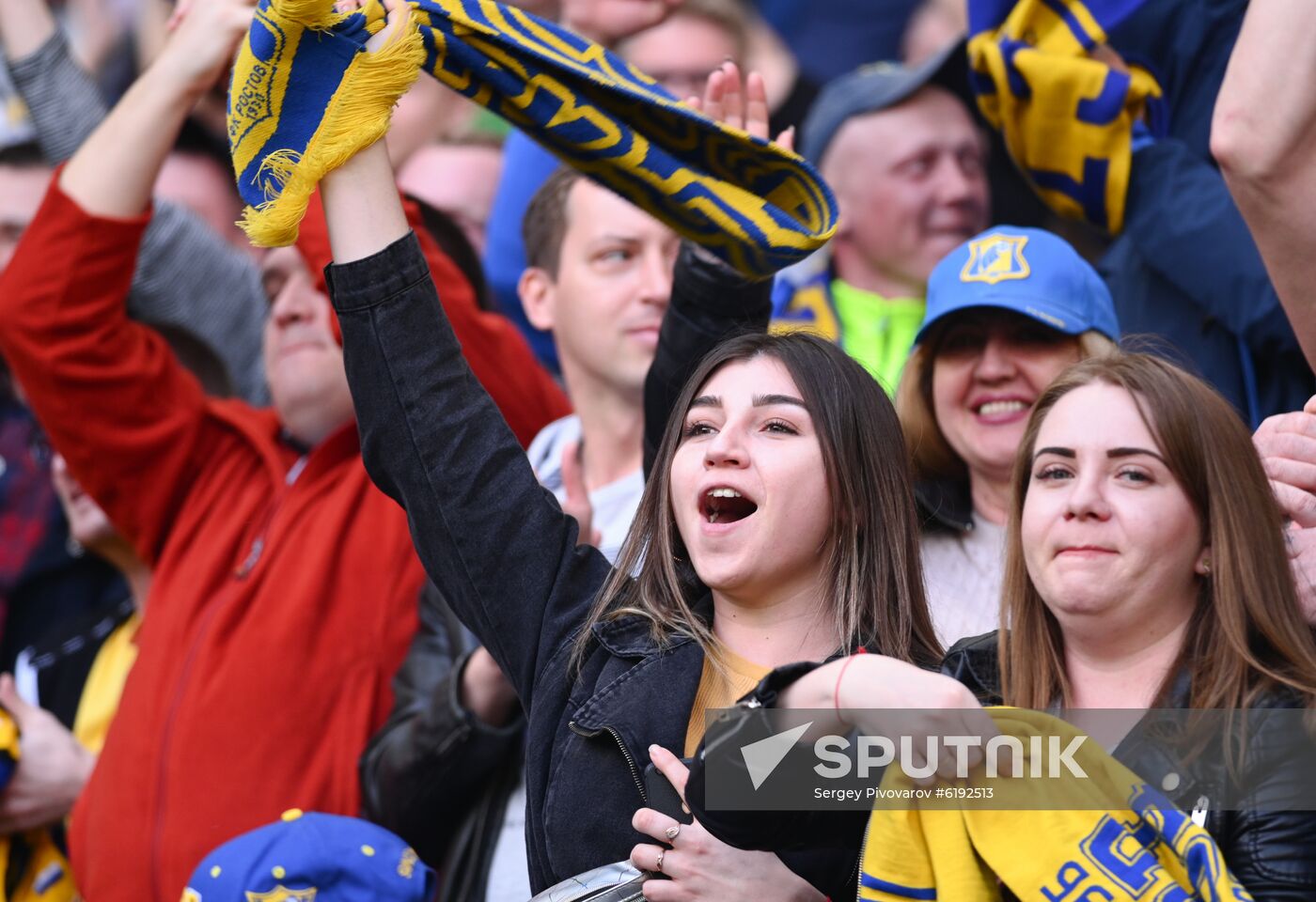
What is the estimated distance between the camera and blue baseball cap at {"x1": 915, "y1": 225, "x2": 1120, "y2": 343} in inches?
117

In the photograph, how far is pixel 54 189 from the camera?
11.6 feet

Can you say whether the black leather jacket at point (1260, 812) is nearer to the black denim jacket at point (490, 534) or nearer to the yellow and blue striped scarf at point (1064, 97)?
the black denim jacket at point (490, 534)

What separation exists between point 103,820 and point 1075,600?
1.88 metres

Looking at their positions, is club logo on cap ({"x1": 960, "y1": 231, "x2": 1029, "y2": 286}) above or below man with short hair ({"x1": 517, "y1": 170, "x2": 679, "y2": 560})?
above

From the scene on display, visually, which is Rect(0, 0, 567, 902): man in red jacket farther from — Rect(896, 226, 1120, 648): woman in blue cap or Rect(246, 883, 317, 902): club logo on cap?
Rect(896, 226, 1120, 648): woman in blue cap

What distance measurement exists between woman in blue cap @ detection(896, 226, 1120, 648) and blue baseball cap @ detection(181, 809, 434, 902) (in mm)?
990

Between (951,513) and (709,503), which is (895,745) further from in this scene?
(951,513)

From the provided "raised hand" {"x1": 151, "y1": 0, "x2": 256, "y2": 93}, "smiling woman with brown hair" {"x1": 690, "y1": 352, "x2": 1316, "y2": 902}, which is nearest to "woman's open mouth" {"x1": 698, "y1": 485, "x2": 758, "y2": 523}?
"smiling woman with brown hair" {"x1": 690, "y1": 352, "x2": 1316, "y2": 902}

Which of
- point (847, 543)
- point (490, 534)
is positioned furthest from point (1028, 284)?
point (490, 534)

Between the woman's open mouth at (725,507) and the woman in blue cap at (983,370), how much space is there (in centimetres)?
59

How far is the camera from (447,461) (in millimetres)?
2336

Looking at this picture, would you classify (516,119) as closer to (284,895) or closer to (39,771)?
(284,895)

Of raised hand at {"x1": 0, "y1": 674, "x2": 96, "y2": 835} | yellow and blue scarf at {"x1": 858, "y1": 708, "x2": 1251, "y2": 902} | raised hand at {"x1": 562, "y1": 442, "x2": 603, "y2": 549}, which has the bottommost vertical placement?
raised hand at {"x1": 0, "y1": 674, "x2": 96, "y2": 835}

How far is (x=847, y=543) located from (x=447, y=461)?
22.2 inches
